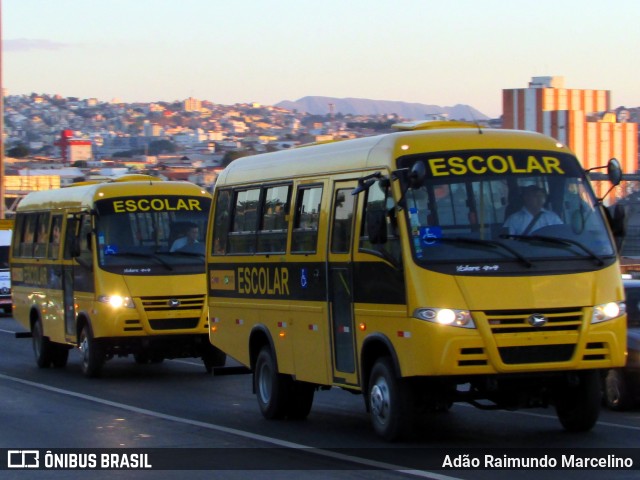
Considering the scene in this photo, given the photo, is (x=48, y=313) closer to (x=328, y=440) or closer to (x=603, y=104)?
(x=328, y=440)

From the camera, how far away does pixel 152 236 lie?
2017cm

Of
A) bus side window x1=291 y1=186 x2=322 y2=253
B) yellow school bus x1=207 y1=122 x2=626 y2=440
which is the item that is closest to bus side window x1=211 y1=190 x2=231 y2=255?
bus side window x1=291 y1=186 x2=322 y2=253

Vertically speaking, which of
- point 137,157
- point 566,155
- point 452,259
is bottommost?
point 137,157

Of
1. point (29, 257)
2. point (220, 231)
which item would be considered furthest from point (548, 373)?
point (29, 257)

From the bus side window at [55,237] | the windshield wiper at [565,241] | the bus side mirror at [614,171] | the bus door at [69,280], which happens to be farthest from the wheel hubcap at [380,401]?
the bus side window at [55,237]

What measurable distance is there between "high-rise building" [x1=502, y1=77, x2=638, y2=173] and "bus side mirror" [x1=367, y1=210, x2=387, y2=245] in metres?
46.1

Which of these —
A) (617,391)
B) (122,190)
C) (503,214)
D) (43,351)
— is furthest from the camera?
(43,351)

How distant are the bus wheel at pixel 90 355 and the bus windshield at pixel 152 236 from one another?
3.82ft

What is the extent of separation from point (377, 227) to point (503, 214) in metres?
1.11

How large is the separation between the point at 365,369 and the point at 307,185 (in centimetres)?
235

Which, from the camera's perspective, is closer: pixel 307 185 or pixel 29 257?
pixel 307 185

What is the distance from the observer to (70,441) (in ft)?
41.5

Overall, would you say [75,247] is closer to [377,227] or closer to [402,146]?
[402,146]

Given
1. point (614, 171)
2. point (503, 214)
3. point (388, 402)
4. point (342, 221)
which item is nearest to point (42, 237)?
point (342, 221)
